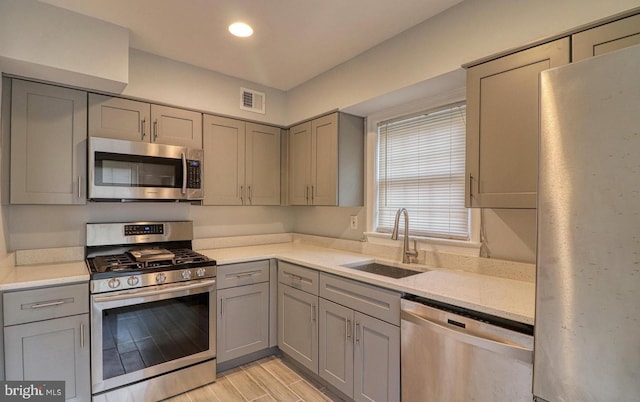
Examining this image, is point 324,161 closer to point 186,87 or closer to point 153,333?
point 186,87

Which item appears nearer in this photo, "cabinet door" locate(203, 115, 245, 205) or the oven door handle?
the oven door handle

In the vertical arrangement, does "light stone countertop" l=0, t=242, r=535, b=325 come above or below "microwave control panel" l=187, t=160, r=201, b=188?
below

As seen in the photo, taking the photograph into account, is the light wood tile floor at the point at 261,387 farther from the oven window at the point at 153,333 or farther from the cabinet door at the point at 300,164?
the cabinet door at the point at 300,164

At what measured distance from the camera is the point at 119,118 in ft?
7.73

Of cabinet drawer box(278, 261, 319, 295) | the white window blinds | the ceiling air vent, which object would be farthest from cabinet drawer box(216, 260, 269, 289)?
the ceiling air vent

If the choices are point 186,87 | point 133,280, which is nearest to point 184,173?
point 186,87

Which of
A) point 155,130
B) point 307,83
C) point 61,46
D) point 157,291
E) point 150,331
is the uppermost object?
point 307,83

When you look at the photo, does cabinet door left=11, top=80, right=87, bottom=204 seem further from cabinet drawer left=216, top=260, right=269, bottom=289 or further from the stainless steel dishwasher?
the stainless steel dishwasher

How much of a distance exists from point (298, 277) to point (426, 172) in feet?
4.18

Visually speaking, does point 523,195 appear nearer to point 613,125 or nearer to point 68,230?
point 613,125

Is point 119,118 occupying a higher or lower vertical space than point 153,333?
higher

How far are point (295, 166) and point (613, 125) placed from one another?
252 centimetres

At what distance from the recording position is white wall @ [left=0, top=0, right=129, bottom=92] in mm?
1771

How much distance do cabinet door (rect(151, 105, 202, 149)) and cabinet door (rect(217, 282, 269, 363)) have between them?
1.28m
